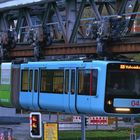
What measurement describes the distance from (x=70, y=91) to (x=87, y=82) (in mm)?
1324

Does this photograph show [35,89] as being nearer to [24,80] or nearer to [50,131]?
[24,80]

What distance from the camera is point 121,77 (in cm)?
2662

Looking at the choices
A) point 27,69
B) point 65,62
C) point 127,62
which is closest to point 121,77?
point 127,62

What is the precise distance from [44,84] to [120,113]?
455cm

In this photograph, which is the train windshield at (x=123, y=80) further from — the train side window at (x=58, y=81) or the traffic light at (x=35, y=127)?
the traffic light at (x=35, y=127)

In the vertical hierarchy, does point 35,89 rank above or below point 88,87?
below

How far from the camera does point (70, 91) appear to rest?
2752 cm

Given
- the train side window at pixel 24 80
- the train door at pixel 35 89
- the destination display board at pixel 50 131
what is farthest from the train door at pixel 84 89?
the train side window at pixel 24 80

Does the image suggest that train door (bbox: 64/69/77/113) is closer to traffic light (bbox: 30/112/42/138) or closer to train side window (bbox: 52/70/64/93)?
train side window (bbox: 52/70/64/93)

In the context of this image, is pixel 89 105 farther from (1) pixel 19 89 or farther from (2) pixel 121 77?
(1) pixel 19 89

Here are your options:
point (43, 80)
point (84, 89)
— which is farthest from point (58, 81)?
point (84, 89)

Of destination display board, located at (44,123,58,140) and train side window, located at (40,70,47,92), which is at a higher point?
train side window, located at (40,70,47,92)

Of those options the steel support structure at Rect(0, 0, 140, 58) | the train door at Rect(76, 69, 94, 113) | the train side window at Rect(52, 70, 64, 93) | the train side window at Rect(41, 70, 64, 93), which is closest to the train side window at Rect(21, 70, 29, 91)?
the steel support structure at Rect(0, 0, 140, 58)

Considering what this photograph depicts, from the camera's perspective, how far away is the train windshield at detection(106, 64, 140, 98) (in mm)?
26297
